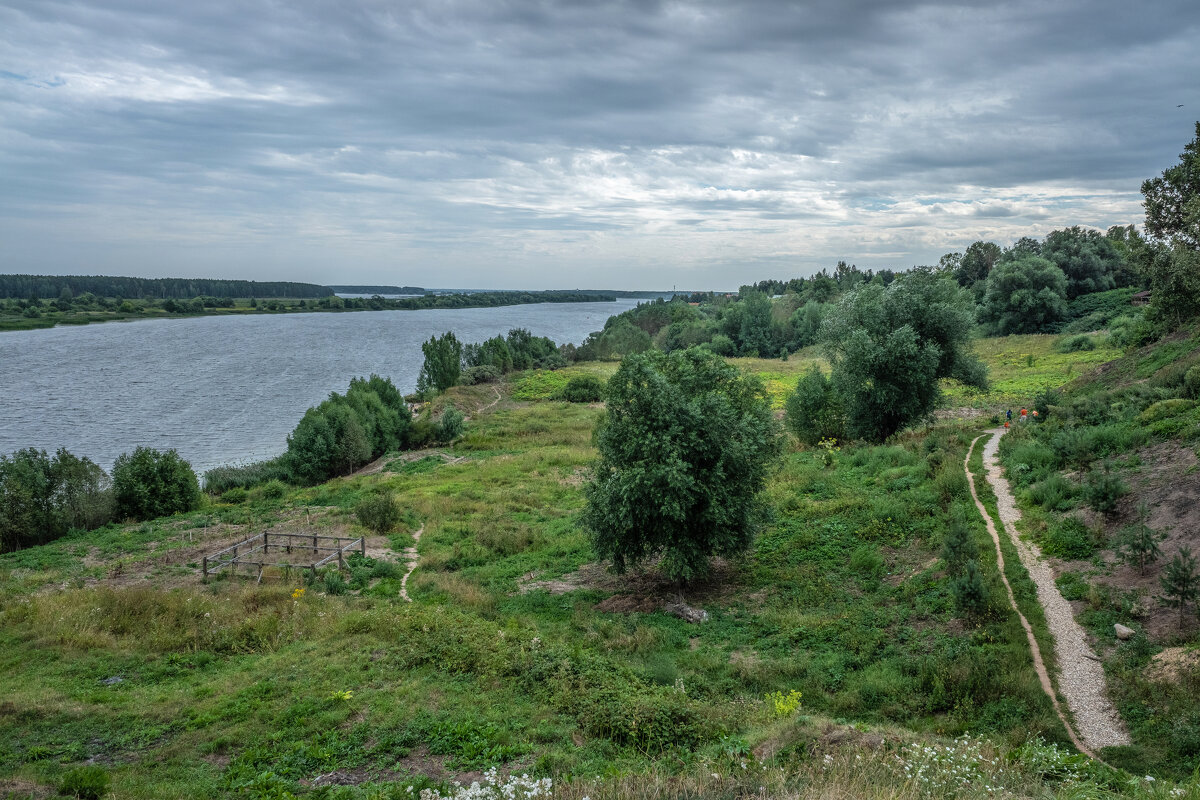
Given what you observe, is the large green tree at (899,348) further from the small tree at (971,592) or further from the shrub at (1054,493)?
the small tree at (971,592)

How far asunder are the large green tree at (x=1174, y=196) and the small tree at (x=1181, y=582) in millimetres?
29391

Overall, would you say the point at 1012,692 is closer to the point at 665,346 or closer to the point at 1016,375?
the point at 1016,375

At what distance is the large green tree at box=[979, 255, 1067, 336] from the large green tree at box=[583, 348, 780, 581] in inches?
2731

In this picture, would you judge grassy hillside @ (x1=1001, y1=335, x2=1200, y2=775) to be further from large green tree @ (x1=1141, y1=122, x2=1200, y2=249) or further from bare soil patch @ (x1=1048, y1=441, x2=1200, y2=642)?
large green tree @ (x1=1141, y1=122, x2=1200, y2=249)

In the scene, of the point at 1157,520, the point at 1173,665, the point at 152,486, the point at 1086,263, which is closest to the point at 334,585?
the point at 1173,665

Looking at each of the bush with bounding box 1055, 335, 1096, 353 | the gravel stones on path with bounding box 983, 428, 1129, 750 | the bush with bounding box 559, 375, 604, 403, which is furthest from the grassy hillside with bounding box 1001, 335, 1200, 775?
the bush with bounding box 559, 375, 604, 403

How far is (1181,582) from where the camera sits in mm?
11992

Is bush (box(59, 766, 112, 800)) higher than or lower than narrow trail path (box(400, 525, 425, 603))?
higher

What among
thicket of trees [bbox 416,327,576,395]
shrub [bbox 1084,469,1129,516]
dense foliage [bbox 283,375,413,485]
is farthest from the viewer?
thicket of trees [bbox 416,327,576,395]

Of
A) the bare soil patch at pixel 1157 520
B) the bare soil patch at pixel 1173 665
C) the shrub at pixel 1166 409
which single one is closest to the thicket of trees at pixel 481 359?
the shrub at pixel 1166 409

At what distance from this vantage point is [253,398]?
8038 centimetres

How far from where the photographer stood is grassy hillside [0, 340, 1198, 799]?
29.8ft

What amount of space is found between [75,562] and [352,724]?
21004 mm

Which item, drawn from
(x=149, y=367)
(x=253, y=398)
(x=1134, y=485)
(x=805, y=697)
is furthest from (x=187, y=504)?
(x=149, y=367)
